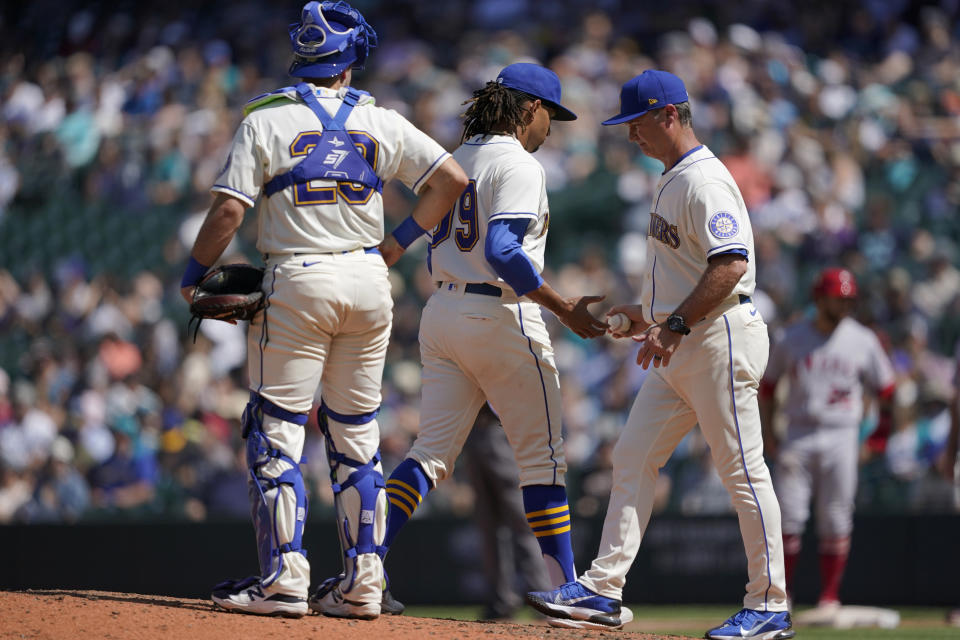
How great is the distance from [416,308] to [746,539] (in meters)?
7.23

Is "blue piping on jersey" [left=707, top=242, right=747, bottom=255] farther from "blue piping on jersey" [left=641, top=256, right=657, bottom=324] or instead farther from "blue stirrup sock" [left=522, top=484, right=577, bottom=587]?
"blue stirrup sock" [left=522, top=484, right=577, bottom=587]

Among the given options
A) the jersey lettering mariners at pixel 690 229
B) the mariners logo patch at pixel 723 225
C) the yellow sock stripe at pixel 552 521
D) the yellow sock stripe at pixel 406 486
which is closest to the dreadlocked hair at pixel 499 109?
the jersey lettering mariners at pixel 690 229

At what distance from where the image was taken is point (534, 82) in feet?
17.2

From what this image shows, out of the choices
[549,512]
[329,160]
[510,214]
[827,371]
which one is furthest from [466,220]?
[827,371]

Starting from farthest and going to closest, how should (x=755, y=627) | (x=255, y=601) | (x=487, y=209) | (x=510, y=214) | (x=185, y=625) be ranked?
(x=487, y=209) → (x=510, y=214) → (x=755, y=627) → (x=255, y=601) → (x=185, y=625)

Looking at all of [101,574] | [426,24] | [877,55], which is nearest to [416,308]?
[101,574]

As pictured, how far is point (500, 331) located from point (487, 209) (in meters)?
0.49

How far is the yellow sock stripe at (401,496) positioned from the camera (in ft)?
16.9

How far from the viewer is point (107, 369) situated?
11.5 metres

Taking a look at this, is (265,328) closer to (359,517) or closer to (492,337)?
(359,517)

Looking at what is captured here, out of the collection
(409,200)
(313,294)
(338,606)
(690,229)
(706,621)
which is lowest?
(706,621)

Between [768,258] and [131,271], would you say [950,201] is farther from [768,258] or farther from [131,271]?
[131,271]

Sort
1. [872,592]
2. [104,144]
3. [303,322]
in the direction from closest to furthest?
[303,322], [872,592], [104,144]

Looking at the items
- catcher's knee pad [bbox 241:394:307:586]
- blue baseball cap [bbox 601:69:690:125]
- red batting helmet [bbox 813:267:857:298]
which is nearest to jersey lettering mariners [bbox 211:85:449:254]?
catcher's knee pad [bbox 241:394:307:586]
